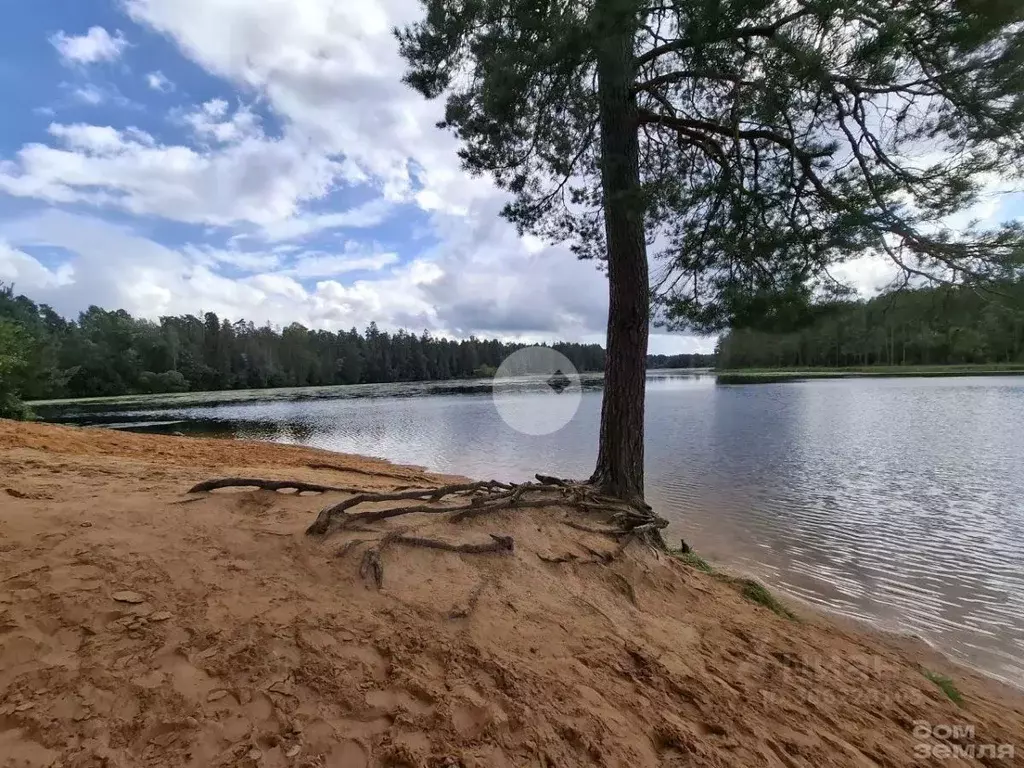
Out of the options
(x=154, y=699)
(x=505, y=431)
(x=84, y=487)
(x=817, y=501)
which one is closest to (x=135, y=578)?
(x=154, y=699)

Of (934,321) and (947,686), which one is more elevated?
(934,321)

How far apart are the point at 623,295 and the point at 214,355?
87209 millimetres

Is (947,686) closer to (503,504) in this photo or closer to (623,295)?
(503,504)

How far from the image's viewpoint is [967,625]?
4984 millimetres

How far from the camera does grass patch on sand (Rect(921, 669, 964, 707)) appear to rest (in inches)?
135

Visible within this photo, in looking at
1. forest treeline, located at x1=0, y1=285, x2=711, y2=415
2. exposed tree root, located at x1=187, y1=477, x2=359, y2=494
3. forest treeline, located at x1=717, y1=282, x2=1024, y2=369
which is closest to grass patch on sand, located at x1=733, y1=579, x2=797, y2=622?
forest treeline, located at x1=717, y1=282, x2=1024, y2=369

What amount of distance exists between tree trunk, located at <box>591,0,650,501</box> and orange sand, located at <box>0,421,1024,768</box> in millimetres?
1664

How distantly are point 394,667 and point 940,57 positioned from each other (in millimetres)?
5988

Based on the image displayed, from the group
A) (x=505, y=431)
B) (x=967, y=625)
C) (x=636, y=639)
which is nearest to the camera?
(x=636, y=639)

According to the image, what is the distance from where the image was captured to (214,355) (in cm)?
7819

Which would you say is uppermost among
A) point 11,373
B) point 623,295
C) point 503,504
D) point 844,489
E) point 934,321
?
point 623,295

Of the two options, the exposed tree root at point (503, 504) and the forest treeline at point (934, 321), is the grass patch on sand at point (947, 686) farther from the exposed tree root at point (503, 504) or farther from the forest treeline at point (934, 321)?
the forest treeline at point (934, 321)

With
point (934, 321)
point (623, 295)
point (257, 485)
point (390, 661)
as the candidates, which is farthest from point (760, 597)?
point (257, 485)

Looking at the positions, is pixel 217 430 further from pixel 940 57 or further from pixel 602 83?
pixel 940 57
